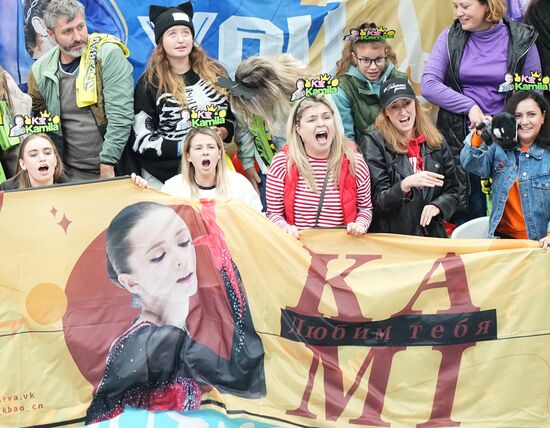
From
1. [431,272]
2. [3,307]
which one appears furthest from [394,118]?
[3,307]

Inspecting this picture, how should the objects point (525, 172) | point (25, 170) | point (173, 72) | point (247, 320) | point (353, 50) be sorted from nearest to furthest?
1. point (247, 320)
2. point (525, 172)
3. point (25, 170)
4. point (173, 72)
5. point (353, 50)

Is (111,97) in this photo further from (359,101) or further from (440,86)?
(440,86)

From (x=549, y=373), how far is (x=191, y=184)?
252cm

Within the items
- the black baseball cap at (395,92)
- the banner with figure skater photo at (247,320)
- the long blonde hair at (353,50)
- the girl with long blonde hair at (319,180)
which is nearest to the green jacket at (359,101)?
the long blonde hair at (353,50)

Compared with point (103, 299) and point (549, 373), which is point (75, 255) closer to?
point (103, 299)

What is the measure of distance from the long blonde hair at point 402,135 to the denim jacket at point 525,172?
11.5 inches

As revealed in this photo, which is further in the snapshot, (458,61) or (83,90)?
(458,61)

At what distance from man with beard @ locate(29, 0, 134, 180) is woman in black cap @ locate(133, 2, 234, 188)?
4.8 inches

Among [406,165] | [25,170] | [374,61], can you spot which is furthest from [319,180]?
[25,170]

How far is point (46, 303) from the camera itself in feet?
21.1

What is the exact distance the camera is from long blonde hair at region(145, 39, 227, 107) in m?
7.76

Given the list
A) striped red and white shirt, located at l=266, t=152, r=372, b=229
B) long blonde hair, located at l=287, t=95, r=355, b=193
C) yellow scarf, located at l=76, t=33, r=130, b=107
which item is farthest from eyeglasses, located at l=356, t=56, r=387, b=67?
yellow scarf, located at l=76, t=33, r=130, b=107

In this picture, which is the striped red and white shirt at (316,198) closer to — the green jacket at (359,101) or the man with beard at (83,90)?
the green jacket at (359,101)

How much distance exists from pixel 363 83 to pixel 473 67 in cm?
79
